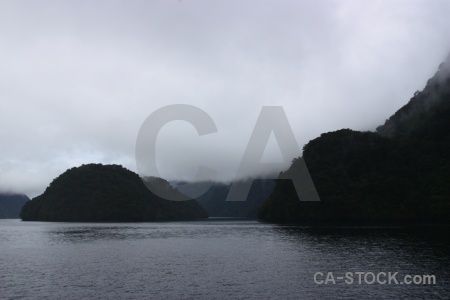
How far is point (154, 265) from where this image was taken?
73750 millimetres

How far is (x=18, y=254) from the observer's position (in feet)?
305

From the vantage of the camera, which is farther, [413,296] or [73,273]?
[73,273]

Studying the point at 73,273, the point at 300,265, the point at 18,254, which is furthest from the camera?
the point at 18,254

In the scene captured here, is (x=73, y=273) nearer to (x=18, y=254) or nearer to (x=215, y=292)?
(x=215, y=292)

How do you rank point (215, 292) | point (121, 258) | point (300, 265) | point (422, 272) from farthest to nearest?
point (121, 258) → point (300, 265) → point (422, 272) → point (215, 292)

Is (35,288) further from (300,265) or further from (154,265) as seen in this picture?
(300,265)

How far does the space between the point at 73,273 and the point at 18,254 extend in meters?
38.2

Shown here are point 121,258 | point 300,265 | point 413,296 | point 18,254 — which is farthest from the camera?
point 18,254

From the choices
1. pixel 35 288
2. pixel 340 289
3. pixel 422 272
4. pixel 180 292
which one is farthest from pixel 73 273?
pixel 422 272

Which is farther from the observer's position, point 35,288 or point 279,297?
point 35,288

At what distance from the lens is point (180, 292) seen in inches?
1956

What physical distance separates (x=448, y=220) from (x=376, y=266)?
155 m

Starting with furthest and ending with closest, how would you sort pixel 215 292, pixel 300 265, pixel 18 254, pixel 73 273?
pixel 18 254
pixel 300 265
pixel 73 273
pixel 215 292

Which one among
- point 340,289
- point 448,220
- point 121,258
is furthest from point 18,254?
point 448,220
